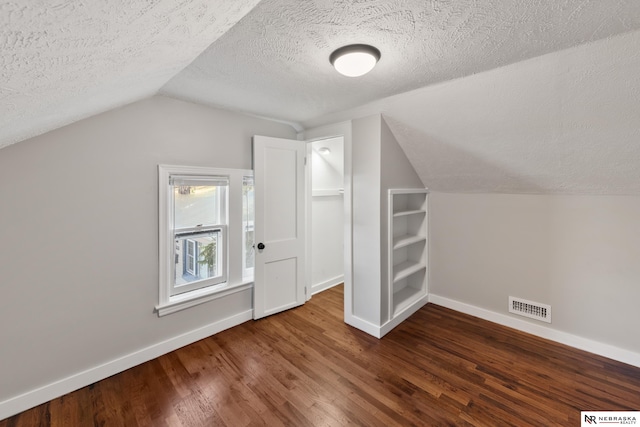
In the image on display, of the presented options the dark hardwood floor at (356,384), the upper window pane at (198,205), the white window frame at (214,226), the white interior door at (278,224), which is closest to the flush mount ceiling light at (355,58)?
the white interior door at (278,224)

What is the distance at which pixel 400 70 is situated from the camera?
1794 millimetres

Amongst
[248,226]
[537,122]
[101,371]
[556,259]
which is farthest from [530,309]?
[101,371]

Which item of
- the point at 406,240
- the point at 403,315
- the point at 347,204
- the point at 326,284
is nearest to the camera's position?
the point at 347,204

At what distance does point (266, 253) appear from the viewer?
291 cm

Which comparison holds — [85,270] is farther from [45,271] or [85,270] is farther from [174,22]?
[174,22]

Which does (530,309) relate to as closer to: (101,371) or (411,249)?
(411,249)

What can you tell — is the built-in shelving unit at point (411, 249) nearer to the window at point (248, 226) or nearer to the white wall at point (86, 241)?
the window at point (248, 226)

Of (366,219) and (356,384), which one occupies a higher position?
(366,219)

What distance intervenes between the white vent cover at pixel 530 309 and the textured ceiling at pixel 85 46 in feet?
11.0

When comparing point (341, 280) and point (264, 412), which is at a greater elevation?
point (341, 280)

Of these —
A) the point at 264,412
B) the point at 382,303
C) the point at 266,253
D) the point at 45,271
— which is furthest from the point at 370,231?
the point at 45,271

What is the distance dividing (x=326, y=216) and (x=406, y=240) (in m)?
1.27

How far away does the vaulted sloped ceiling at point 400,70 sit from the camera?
0.79m

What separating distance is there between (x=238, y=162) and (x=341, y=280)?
240 cm
